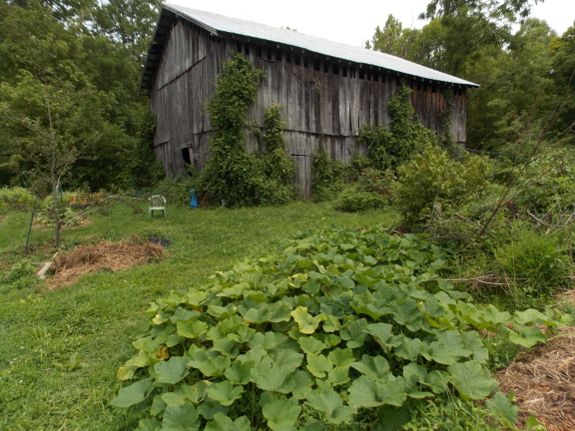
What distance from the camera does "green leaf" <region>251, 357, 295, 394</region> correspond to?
154cm

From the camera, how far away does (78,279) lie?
4344 mm

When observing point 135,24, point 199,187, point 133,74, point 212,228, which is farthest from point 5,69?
point 212,228

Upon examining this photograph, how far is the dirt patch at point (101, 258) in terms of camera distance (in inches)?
177

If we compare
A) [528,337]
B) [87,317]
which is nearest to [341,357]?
[528,337]

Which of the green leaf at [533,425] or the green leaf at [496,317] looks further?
the green leaf at [496,317]

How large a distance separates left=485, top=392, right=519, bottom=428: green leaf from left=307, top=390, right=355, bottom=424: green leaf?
24.6 inches

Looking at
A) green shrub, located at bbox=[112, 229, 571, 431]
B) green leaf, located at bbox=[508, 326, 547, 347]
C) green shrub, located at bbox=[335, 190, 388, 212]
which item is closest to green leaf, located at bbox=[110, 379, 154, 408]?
green shrub, located at bbox=[112, 229, 571, 431]

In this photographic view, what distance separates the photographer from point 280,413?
142 cm

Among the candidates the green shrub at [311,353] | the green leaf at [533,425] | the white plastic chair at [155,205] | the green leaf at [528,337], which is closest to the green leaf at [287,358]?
the green shrub at [311,353]

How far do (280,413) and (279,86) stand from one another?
1042 centimetres

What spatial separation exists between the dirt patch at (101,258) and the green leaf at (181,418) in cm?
361

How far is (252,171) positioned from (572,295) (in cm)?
846

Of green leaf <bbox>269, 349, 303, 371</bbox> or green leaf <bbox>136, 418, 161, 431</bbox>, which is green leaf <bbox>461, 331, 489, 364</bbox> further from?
green leaf <bbox>136, 418, 161, 431</bbox>

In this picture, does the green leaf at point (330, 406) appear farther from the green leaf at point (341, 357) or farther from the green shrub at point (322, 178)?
the green shrub at point (322, 178)
